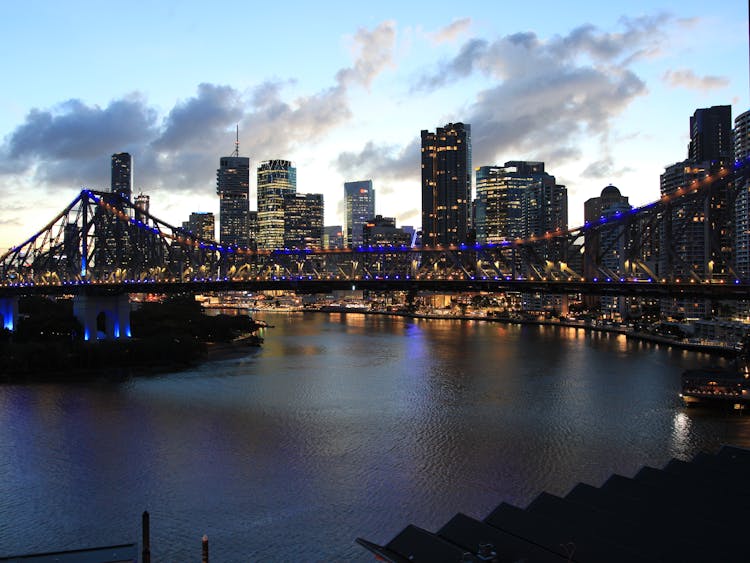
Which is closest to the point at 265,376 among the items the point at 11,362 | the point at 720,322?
the point at 11,362

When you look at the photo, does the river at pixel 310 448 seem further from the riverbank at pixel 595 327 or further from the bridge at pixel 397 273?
the riverbank at pixel 595 327

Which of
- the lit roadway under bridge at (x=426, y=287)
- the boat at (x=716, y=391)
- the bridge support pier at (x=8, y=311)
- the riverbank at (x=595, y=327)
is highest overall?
the lit roadway under bridge at (x=426, y=287)

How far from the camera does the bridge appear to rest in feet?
98.7

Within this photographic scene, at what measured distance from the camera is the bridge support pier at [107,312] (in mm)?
41938

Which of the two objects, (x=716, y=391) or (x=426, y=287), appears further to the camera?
(x=426, y=287)

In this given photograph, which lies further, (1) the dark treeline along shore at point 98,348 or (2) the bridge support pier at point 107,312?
(2) the bridge support pier at point 107,312

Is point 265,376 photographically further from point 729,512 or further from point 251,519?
point 729,512

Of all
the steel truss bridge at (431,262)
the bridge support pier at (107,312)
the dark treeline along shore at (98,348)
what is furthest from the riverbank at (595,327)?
the bridge support pier at (107,312)

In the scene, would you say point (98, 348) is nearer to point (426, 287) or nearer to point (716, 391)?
point (426, 287)

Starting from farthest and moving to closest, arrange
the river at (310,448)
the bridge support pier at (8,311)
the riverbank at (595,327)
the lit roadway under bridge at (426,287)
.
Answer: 1. the bridge support pier at (8,311)
2. the riverbank at (595,327)
3. the lit roadway under bridge at (426,287)
4. the river at (310,448)

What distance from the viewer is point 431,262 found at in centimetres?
4397

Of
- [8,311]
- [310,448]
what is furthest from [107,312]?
[310,448]

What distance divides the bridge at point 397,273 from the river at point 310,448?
13.8ft

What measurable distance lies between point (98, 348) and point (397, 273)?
18.9 meters
